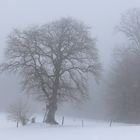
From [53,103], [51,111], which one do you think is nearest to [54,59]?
[53,103]

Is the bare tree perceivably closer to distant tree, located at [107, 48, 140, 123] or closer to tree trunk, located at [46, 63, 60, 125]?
tree trunk, located at [46, 63, 60, 125]

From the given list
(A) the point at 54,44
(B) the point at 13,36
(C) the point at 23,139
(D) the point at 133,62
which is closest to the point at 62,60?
(A) the point at 54,44

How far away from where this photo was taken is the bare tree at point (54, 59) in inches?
1727

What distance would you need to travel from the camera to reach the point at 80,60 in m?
44.3

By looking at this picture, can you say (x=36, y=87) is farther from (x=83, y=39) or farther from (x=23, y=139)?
(x=23, y=139)

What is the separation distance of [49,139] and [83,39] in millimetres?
15813

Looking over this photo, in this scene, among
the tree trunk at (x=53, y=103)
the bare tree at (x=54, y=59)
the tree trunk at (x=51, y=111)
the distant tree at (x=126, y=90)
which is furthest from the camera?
the distant tree at (x=126, y=90)

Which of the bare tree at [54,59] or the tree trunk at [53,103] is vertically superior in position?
the bare tree at [54,59]

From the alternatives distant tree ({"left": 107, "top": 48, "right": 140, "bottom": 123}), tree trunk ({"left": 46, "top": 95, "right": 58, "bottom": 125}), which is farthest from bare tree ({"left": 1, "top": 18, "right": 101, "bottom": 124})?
distant tree ({"left": 107, "top": 48, "right": 140, "bottom": 123})

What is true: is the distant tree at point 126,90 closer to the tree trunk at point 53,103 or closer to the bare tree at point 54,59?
the bare tree at point 54,59

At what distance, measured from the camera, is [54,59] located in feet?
147

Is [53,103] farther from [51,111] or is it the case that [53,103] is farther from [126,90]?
[126,90]

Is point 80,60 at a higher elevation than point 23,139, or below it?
higher

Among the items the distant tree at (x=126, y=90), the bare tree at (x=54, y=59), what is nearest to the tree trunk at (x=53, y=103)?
the bare tree at (x=54, y=59)
